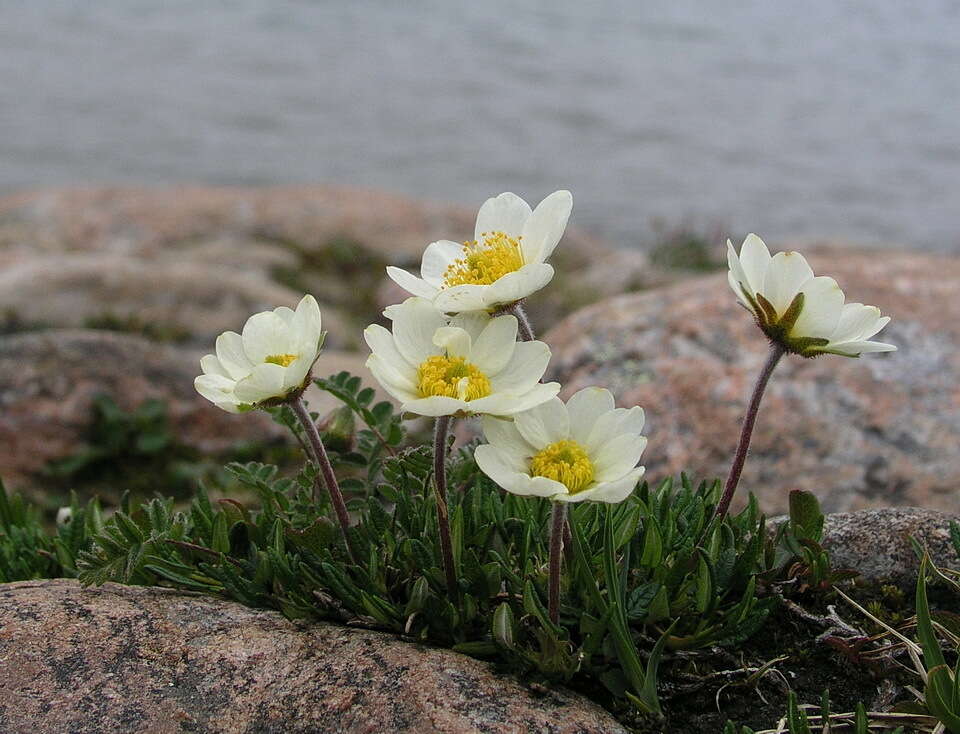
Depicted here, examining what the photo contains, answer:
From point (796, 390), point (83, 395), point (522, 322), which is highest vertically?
point (522, 322)

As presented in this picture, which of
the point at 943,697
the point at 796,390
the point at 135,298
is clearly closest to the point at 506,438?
the point at 943,697

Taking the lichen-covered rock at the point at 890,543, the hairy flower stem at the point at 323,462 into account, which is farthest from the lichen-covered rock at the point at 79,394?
the lichen-covered rock at the point at 890,543

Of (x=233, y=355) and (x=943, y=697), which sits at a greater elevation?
(x=233, y=355)

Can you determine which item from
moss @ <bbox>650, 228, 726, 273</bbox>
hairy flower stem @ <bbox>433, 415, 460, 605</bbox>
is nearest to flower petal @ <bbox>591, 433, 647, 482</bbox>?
hairy flower stem @ <bbox>433, 415, 460, 605</bbox>

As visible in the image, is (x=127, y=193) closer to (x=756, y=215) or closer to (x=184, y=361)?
(x=184, y=361)

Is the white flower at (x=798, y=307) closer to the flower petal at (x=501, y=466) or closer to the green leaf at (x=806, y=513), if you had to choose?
the green leaf at (x=806, y=513)

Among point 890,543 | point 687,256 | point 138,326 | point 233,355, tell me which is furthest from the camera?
point 687,256

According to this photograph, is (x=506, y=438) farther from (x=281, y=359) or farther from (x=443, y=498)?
(x=281, y=359)
